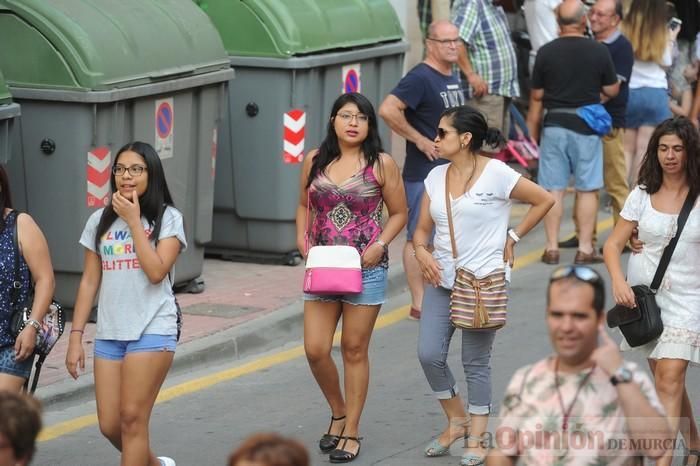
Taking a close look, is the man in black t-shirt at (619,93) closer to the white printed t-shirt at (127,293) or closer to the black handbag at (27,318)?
the white printed t-shirt at (127,293)

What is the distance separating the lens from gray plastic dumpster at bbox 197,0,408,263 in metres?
11.5

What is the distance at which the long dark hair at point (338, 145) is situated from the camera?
761cm

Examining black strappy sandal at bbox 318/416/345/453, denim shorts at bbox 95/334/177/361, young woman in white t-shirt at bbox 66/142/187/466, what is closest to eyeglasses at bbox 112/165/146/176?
young woman in white t-shirt at bbox 66/142/187/466

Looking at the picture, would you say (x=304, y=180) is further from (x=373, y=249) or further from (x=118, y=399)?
(x=118, y=399)

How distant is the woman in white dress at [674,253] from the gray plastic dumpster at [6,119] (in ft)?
11.9

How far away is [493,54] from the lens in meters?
13.1

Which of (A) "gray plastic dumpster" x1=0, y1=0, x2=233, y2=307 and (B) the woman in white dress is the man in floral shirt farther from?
(A) "gray plastic dumpster" x1=0, y1=0, x2=233, y2=307

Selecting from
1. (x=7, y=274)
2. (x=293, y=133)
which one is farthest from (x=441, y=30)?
(x=7, y=274)

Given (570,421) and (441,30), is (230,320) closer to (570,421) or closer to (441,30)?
(441,30)

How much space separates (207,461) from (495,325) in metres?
1.55

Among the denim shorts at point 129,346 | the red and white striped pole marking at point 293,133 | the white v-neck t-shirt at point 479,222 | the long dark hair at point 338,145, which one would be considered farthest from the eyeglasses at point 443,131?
the red and white striped pole marking at point 293,133

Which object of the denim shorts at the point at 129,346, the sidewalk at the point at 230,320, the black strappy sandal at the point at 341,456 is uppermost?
the denim shorts at the point at 129,346

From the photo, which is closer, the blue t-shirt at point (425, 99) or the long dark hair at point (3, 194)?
the long dark hair at point (3, 194)

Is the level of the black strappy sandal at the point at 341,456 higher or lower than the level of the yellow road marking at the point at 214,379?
higher
